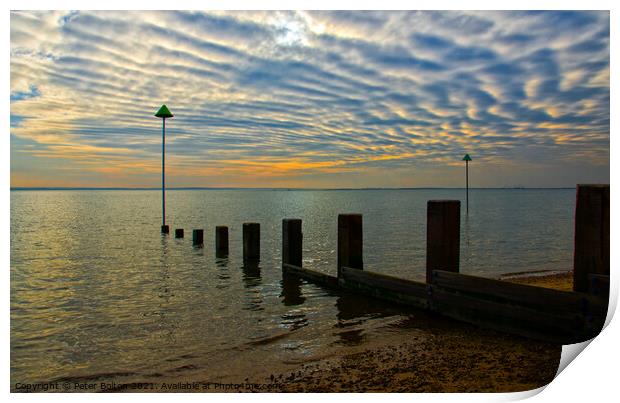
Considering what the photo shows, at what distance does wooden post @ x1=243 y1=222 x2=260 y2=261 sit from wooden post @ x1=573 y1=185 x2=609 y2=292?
30.5ft

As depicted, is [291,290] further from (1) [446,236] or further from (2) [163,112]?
(2) [163,112]

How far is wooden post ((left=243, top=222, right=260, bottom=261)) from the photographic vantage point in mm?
13047

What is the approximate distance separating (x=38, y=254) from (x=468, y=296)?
16489 mm

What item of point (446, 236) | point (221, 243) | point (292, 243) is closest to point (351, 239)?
point (446, 236)

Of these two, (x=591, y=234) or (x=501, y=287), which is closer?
(x=591, y=234)

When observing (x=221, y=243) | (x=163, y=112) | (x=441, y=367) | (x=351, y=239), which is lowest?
(x=441, y=367)

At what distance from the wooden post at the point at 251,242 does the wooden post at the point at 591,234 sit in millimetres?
9295

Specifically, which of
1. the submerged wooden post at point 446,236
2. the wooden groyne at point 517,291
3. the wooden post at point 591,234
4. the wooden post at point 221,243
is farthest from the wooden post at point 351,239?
the wooden post at point 221,243

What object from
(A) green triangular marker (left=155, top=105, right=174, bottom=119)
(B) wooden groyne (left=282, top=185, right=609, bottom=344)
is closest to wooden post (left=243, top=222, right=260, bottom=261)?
(B) wooden groyne (left=282, top=185, right=609, bottom=344)

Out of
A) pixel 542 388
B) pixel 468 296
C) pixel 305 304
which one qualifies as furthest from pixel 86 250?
pixel 542 388

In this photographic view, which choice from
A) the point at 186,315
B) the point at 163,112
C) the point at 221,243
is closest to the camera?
the point at 186,315

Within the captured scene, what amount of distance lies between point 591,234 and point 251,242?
9581 mm

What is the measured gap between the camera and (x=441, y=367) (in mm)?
4918

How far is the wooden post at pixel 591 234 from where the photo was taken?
4.78 m
